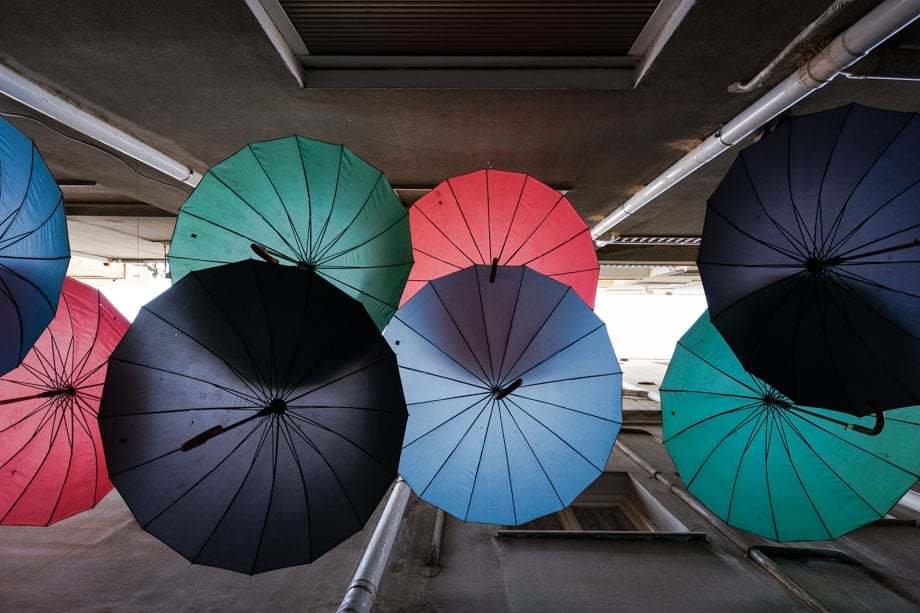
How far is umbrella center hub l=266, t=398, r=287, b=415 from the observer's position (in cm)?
199

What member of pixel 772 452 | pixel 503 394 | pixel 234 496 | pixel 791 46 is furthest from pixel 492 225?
pixel 791 46

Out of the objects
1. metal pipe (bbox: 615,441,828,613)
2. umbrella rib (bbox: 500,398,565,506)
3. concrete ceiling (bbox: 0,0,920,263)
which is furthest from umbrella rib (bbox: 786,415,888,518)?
concrete ceiling (bbox: 0,0,920,263)

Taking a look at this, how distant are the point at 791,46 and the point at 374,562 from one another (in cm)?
556

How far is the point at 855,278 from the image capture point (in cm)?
201

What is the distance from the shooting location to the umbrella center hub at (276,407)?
1.99 meters

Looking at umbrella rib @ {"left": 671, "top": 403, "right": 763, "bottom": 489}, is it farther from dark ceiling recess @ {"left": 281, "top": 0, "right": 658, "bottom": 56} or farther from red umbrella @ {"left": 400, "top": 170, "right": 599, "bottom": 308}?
dark ceiling recess @ {"left": 281, "top": 0, "right": 658, "bottom": 56}

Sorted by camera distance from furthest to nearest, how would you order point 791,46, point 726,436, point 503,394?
point 791,46, point 726,436, point 503,394

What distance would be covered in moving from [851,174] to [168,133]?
5.98m

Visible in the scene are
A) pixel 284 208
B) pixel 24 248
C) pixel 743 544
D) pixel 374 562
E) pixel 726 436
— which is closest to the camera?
pixel 24 248

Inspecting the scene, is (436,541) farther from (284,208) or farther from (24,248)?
(24,248)

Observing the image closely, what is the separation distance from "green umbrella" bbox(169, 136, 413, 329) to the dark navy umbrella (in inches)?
83.4

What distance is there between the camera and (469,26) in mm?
3094

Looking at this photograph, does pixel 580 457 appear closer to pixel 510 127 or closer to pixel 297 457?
pixel 297 457

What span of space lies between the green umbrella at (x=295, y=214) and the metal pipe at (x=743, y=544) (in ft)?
15.8
